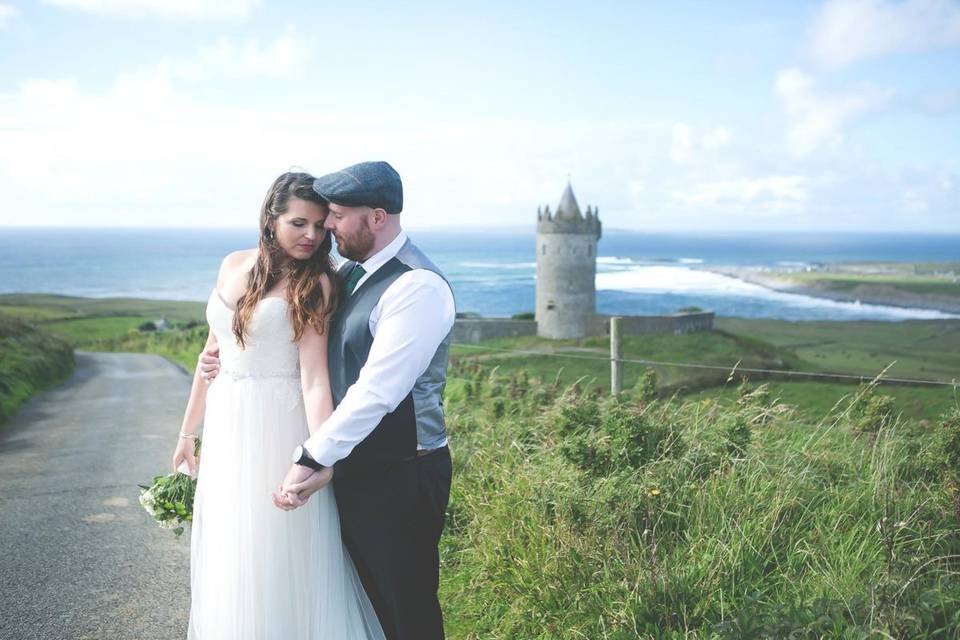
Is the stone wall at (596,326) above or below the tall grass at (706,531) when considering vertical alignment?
below

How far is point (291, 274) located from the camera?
126 inches

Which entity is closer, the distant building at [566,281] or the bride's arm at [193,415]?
the bride's arm at [193,415]

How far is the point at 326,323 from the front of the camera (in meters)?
3.14

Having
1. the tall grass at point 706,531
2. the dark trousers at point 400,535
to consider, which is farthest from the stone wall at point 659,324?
the dark trousers at point 400,535

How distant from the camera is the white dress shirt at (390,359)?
2.83m

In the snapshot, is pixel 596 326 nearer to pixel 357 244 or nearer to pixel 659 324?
pixel 659 324

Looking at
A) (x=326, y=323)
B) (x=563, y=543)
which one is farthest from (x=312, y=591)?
(x=563, y=543)

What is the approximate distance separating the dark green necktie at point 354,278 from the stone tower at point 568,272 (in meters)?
53.2

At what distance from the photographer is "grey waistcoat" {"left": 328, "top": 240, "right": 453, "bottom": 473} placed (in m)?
3.02

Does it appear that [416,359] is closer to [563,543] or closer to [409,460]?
[409,460]

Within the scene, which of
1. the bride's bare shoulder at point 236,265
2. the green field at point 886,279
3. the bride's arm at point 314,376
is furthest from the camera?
the green field at point 886,279

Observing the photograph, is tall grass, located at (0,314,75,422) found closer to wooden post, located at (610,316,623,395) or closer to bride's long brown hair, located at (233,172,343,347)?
wooden post, located at (610,316,623,395)

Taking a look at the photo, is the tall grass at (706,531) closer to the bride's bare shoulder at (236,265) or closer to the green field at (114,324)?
the bride's bare shoulder at (236,265)

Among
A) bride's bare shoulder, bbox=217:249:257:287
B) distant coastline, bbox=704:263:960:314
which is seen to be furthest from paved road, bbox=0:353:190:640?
distant coastline, bbox=704:263:960:314
